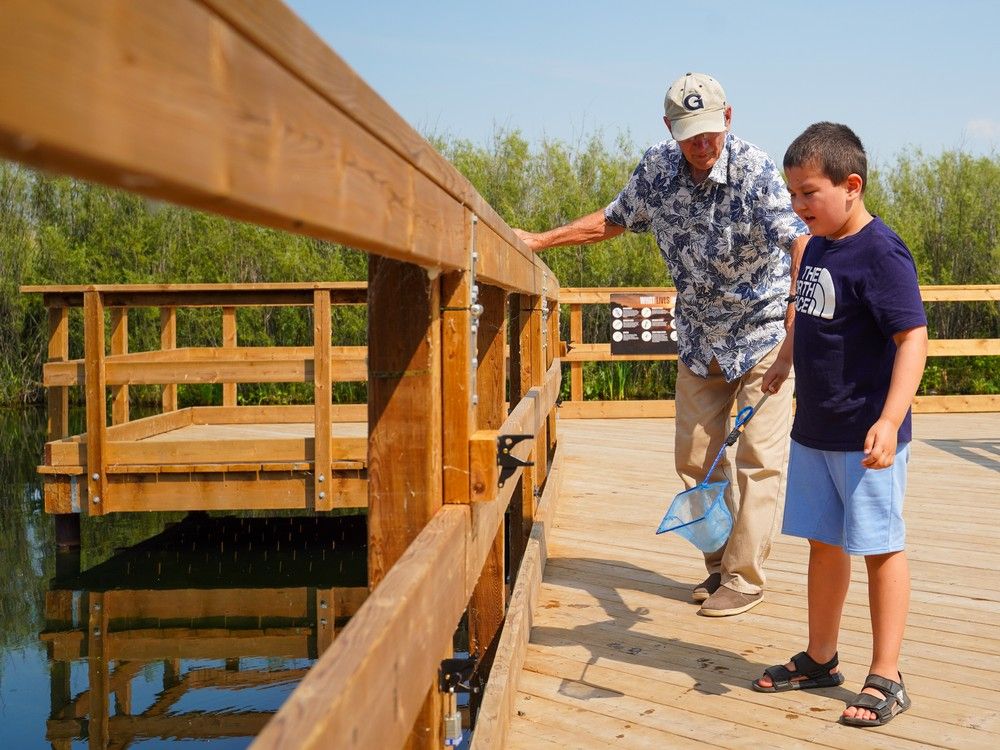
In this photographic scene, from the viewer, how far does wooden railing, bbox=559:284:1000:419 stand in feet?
33.7

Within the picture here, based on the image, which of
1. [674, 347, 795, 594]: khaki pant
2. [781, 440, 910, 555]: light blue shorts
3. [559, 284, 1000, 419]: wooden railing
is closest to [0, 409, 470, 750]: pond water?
[674, 347, 795, 594]: khaki pant

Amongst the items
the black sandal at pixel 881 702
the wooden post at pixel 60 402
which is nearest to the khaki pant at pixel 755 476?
the black sandal at pixel 881 702

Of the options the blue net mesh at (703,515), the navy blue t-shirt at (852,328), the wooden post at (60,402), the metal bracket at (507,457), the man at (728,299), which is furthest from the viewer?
the wooden post at (60,402)

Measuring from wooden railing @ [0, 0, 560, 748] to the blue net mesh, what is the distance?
486 millimetres

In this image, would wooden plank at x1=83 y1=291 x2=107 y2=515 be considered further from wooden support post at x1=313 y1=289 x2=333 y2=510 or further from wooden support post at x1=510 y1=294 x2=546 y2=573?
wooden support post at x1=510 y1=294 x2=546 y2=573

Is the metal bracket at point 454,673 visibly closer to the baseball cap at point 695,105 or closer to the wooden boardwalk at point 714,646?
the wooden boardwalk at point 714,646

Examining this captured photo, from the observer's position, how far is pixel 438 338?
6.75 feet

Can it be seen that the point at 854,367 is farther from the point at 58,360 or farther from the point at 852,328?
the point at 58,360

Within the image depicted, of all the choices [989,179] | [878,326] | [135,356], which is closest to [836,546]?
[878,326]

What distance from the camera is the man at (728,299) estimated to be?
12.1 ft

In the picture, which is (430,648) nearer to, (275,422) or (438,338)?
(438,338)

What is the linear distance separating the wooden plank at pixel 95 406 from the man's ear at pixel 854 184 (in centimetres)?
513

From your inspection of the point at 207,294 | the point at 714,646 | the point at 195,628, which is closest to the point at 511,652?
the point at 714,646

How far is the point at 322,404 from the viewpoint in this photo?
707 centimetres
